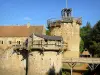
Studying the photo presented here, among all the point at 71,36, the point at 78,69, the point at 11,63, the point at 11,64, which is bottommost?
the point at 78,69

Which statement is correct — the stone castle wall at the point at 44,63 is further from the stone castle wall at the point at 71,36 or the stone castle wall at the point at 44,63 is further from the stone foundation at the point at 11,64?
the stone castle wall at the point at 71,36

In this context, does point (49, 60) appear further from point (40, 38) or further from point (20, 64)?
point (20, 64)

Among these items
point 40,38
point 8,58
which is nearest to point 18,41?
point 8,58

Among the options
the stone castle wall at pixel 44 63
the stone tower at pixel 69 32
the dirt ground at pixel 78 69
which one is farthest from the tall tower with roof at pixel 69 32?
the stone castle wall at pixel 44 63

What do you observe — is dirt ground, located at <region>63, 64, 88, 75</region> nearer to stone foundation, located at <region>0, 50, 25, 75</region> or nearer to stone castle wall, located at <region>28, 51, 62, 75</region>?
stone castle wall, located at <region>28, 51, 62, 75</region>

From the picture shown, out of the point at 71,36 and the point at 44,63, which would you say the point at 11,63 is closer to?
the point at 44,63

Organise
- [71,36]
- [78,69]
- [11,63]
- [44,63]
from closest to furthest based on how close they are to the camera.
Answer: [44,63]
[11,63]
[71,36]
[78,69]

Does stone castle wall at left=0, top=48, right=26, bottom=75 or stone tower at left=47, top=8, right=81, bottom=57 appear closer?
stone castle wall at left=0, top=48, right=26, bottom=75

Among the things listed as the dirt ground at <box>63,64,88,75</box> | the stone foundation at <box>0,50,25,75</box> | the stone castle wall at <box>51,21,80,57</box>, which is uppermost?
the stone castle wall at <box>51,21,80,57</box>

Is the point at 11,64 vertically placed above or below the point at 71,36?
below

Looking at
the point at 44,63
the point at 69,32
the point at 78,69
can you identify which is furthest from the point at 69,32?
the point at 44,63

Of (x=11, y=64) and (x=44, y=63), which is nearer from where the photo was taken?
(x=44, y=63)

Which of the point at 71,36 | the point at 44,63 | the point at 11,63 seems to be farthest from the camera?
the point at 71,36

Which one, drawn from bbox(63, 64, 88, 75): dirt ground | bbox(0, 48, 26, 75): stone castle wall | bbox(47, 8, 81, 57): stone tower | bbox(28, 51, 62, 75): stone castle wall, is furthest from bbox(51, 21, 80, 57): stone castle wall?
bbox(0, 48, 26, 75): stone castle wall
